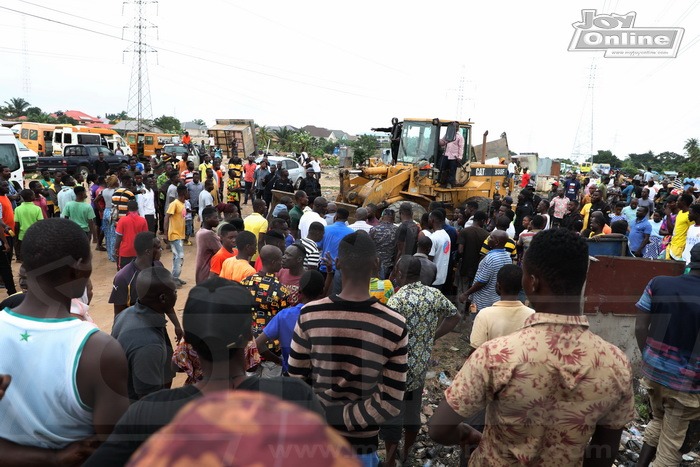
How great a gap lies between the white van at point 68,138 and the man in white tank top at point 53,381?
2723cm

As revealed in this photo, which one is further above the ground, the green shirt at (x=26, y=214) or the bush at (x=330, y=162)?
the bush at (x=330, y=162)

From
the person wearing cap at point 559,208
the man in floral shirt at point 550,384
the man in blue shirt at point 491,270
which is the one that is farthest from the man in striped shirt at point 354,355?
the person wearing cap at point 559,208

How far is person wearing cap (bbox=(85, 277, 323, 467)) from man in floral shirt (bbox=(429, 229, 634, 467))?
728 mm

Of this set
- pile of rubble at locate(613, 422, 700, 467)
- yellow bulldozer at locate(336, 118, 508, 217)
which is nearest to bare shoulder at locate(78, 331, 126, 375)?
pile of rubble at locate(613, 422, 700, 467)

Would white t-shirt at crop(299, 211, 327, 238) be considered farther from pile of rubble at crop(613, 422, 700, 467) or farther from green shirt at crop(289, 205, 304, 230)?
pile of rubble at crop(613, 422, 700, 467)

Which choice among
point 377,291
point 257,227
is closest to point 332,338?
point 377,291

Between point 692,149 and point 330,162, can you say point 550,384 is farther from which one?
point 692,149

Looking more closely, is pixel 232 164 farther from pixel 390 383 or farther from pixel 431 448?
pixel 390 383

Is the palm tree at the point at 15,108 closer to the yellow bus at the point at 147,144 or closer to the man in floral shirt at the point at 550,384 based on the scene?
→ the yellow bus at the point at 147,144

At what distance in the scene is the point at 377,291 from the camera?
4.71 m

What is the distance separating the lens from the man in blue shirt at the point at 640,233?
9.71 meters

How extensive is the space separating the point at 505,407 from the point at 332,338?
94 cm

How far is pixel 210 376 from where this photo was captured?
69.6 inches

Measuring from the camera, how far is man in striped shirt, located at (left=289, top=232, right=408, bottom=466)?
101 inches
